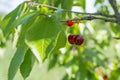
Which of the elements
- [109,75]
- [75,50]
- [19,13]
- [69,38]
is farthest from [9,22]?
[109,75]

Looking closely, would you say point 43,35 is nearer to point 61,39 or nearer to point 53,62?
point 61,39

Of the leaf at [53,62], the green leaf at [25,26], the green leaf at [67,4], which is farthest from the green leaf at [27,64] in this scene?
the leaf at [53,62]

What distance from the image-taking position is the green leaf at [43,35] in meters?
1.14

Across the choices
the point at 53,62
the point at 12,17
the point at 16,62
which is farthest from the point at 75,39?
the point at 53,62

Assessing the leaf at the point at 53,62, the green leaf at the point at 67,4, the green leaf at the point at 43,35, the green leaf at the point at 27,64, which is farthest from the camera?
the leaf at the point at 53,62

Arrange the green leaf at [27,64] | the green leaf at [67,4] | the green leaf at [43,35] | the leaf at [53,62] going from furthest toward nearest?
1. the leaf at [53,62]
2. the green leaf at [67,4]
3. the green leaf at [27,64]
4. the green leaf at [43,35]

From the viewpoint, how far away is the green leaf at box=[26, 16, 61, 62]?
114 cm

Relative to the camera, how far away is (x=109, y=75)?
311cm

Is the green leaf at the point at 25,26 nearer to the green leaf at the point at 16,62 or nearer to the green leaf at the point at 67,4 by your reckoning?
the green leaf at the point at 16,62

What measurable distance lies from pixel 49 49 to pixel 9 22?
0.77ft

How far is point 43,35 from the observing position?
117cm

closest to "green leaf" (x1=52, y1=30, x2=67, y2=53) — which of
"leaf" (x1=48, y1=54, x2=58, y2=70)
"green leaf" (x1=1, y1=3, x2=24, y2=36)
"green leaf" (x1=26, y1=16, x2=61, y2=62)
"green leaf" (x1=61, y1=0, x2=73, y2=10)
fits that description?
"green leaf" (x1=26, y1=16, x2=61, y2=62)

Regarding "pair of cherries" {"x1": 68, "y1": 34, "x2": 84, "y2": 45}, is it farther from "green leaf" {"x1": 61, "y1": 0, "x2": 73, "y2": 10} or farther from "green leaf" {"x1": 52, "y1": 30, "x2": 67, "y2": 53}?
"green leaf" {"x1": 52, "y1": 30, "x2": 67, "y2": 53}

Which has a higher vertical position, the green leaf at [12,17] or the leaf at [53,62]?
the green leaf at [12,17]
